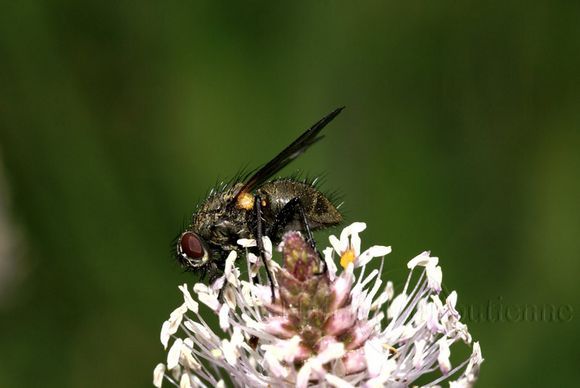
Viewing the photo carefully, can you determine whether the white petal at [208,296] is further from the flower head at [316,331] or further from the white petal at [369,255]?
the white petal at [369,255]

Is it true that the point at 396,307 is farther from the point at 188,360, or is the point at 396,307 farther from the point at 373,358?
the point at 188,360

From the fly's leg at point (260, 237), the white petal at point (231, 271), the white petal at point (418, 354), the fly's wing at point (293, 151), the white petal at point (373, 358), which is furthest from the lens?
the fly's wing at point (293, 151)

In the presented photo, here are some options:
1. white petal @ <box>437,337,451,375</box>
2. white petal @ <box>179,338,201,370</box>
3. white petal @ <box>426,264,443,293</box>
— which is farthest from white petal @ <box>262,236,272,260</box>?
white petal @ <box>437,337,451,375</box>

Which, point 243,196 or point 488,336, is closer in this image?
point 243,196

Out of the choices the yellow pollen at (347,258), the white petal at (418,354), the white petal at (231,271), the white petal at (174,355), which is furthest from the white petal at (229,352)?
the white petal at (418,354)

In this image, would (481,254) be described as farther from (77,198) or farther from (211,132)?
(77,198)

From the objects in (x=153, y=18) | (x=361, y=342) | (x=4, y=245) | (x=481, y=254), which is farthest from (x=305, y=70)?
(x=361, y=342)

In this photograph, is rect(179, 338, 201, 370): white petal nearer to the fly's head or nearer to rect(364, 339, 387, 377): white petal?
the fly's head
